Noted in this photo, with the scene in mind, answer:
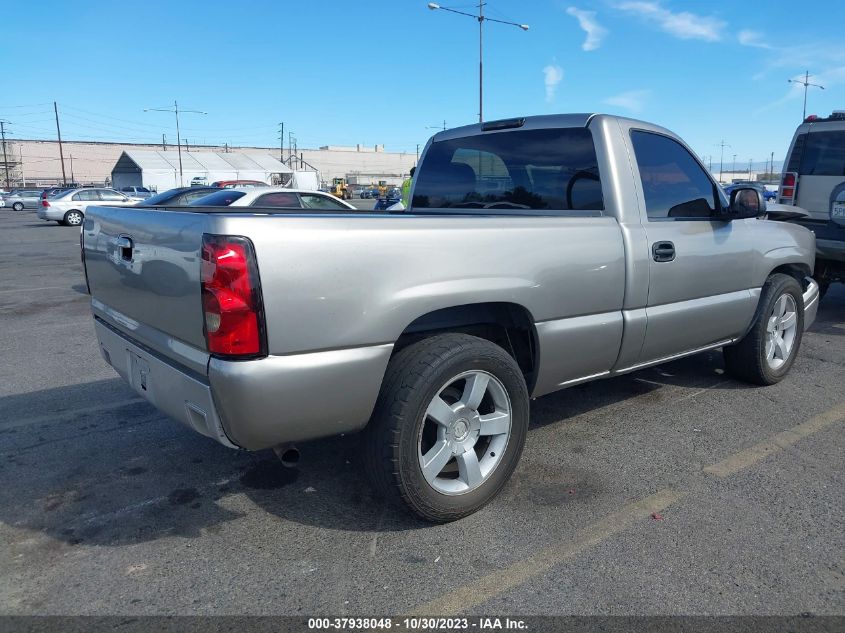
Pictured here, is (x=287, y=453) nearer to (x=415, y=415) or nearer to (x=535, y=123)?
(x=415, y=415)

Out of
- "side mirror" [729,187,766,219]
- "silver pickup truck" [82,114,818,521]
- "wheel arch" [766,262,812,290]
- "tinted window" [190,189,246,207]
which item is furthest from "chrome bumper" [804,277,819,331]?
"tinted window" [190,189,246,207]

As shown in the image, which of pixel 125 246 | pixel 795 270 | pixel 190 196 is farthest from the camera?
pixel 190 196

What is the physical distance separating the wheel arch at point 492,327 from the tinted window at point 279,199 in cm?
840

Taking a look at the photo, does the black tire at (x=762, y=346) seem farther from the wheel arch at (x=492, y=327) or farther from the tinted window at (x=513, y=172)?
the wheel arch at (x=492, y=327)

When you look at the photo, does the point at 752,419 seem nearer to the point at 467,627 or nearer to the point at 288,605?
the point at 467,627

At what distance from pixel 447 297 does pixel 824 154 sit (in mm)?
7626

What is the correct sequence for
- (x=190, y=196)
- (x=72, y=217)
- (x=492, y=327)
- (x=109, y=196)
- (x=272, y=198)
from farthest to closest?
(x=109, y=196) < (x=72, y=217) < (x=190, y=196) < (x=272, y=198) < (x=492, y=327)

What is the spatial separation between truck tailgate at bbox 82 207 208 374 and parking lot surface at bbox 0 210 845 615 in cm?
88

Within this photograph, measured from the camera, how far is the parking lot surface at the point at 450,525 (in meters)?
2.56

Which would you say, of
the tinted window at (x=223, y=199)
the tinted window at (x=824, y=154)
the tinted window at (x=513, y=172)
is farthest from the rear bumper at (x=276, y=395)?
the tinted window at (x=223, y=199)

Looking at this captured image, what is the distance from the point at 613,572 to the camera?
8.87 feet

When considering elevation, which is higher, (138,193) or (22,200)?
(138,193)

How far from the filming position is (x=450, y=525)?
310 cm

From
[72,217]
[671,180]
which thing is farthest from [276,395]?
[72,217]
